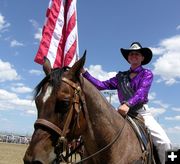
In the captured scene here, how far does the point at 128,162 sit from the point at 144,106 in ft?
4.53

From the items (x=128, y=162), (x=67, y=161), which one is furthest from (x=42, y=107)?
(x=128, y=162)

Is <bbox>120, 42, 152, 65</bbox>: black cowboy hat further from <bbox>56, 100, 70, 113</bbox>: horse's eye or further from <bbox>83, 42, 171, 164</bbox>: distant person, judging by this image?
<bbox>56, 100, 70, 113</bbox>: horse's eye

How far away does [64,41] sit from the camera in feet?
35.3

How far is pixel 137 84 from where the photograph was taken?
20.8ft

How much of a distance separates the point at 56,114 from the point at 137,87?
7.17ft

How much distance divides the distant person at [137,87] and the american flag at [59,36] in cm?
362

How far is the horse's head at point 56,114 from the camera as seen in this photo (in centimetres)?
433

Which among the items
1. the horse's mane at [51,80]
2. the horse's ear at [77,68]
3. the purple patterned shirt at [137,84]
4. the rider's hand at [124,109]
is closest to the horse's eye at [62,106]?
the horse's mane at [51,80]

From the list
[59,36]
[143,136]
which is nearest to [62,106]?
[143,136]

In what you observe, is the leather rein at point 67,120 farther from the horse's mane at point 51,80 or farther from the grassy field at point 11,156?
the grassy field at point 11,156

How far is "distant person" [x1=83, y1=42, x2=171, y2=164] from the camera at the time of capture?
604 cm

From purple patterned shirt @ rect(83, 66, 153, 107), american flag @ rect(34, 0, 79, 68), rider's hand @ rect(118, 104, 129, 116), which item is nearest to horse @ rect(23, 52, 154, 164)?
rider's hand @ rect(118, 104, 129, 116)

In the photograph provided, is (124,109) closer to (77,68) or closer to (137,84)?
(137,84)

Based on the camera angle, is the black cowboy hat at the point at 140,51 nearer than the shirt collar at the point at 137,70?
No
